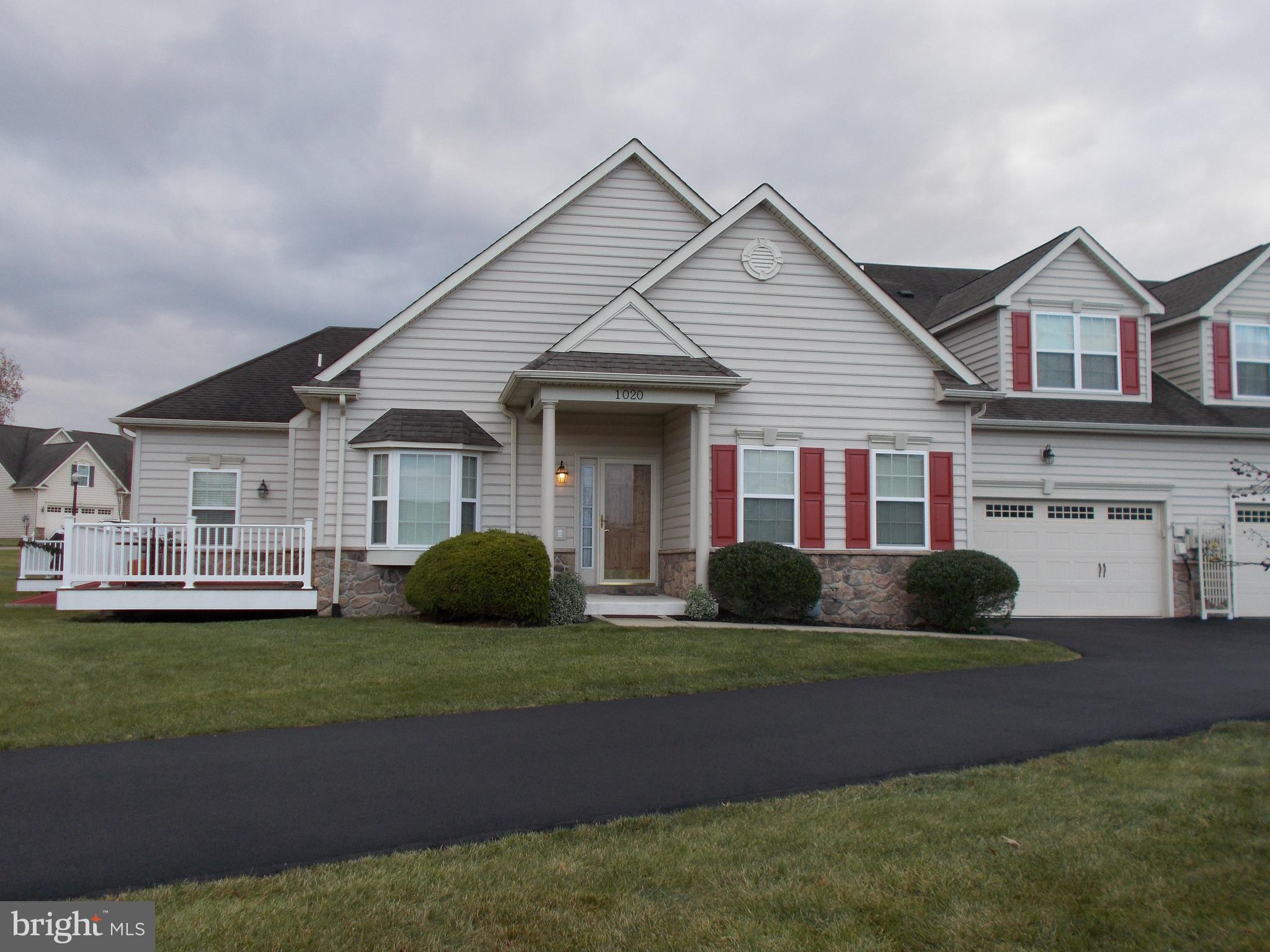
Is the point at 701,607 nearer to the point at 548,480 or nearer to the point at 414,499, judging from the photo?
the point at 548,480

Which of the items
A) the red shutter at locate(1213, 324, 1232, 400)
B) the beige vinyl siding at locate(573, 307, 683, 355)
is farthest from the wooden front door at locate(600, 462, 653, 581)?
the red shutter at locate(1213, 324, 1232, 400)

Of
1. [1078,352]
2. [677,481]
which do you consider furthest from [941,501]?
[1078,352]

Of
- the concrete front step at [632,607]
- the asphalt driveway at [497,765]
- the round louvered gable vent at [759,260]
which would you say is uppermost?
the round louvered gable vent at [759,260]

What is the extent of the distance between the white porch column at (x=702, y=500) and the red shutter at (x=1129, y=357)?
29.2 ft

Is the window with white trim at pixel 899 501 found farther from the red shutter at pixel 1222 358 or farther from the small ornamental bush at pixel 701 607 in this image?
the red shutter at pixel 1222 358

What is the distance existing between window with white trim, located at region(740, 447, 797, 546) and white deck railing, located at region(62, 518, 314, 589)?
6.56 m

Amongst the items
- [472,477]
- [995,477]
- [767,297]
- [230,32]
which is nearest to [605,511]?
[472,477]

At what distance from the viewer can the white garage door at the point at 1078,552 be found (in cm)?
1712

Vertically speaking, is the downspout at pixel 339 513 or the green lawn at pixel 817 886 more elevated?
the downspout at pixel 339 513

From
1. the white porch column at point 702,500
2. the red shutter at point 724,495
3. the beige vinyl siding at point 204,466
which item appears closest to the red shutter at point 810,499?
the red shutter at point 724,495

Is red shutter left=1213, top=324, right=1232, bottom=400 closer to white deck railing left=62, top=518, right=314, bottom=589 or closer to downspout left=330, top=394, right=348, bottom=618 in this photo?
downspout left=330, top=394, right=348, bottom=618

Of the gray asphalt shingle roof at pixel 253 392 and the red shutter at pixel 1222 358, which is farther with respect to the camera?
the red shutter at pixel 1222 358

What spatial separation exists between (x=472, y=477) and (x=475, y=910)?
11.4 m

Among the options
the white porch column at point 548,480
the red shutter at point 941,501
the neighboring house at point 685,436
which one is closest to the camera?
the white porch column at point 548,480
